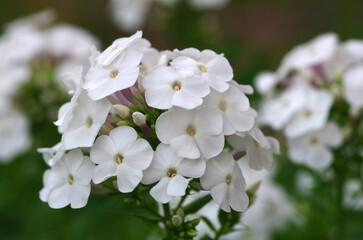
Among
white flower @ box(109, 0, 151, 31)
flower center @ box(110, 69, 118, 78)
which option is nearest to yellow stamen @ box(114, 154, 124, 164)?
flower center @ box(110, 69, 118, 78)

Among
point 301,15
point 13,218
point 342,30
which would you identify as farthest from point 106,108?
point 301,15

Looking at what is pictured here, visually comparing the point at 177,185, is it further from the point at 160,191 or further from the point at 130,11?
the point at 130,11

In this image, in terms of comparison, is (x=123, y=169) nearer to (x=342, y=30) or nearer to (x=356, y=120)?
(x=356, y=120)

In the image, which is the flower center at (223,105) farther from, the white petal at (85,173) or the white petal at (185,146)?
the white petal at (85,173)

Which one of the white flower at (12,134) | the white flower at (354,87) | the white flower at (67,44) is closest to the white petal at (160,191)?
the white flower at (354,87)

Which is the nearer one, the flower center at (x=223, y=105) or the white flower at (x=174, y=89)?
the white flower at (x=174, y=89)
